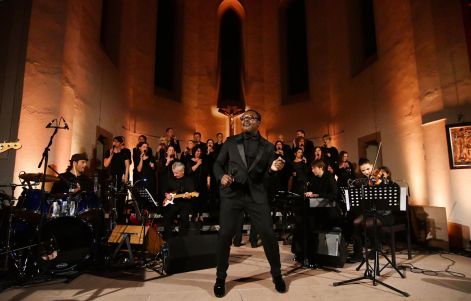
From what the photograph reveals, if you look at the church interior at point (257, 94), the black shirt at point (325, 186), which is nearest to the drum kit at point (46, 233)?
the church interior at point (257, 94)

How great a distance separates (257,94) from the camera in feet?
41.4

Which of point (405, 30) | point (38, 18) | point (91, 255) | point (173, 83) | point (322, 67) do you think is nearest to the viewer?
point (91, 255)

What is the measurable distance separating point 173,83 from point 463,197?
963cm

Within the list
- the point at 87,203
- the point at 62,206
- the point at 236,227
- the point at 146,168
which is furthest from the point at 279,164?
the point at 146,168

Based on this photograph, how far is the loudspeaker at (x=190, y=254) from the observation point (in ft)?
14.2

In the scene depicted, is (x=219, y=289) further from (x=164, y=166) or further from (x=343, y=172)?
(x=343, y=172)

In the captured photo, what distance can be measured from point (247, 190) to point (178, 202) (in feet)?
9.23

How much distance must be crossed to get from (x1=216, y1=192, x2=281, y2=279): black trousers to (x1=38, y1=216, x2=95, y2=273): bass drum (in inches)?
84.8

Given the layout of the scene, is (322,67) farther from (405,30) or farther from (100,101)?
(100,101)

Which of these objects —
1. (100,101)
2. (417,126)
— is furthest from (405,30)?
(100,101)

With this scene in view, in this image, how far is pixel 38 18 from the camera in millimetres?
6250

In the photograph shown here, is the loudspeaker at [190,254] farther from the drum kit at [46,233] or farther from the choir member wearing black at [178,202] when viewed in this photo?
the choir member wearing black at [178,202]

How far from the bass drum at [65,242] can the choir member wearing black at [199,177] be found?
9.73ft

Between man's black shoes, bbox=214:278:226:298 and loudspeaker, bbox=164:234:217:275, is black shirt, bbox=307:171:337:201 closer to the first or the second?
loudspeaker, bbox=164:234:217:275
